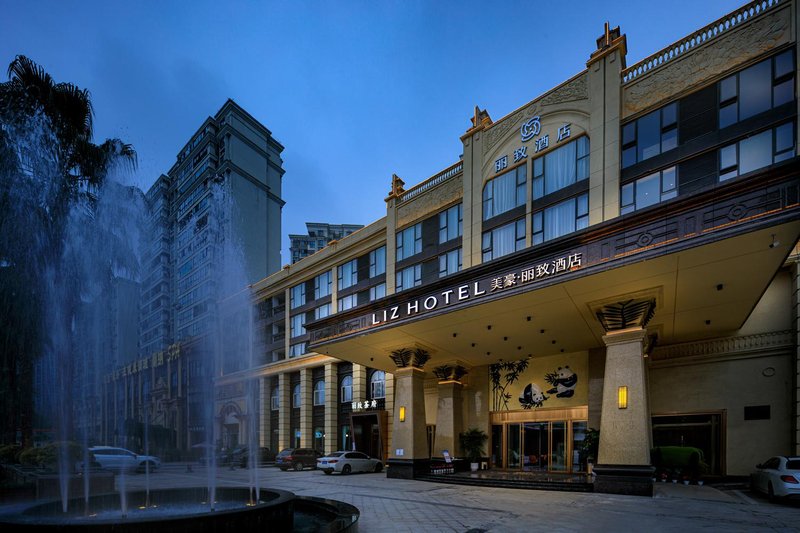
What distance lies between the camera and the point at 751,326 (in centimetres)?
1877

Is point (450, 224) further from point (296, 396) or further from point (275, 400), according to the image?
point (275, 400)

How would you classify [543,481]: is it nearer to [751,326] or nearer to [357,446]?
[751,326]

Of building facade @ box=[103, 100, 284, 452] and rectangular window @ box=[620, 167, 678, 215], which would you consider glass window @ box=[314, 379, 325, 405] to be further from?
rectangular window @ box=[620, 167, 678, 215]

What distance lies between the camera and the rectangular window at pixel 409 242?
2789 centimetres

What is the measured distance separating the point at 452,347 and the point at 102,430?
4817 centimetres

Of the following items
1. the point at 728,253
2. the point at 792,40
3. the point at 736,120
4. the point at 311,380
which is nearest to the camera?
the point at 728,253

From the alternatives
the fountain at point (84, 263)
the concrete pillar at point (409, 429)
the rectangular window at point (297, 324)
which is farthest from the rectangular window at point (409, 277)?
the rectangular window at point (297, 324)

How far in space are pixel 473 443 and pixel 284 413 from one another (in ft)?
66.3

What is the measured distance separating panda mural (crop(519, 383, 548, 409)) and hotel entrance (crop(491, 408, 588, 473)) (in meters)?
0.48

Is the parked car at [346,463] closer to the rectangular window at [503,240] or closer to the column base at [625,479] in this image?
the rectangular window at [503,240]

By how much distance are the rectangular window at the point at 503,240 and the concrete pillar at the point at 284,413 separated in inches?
942

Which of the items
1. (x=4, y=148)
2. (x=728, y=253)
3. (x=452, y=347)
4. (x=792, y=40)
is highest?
(x=792, y=40)

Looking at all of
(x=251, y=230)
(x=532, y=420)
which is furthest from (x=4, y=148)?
(x=251, y=230)

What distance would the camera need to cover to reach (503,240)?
2252 centimetres
